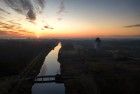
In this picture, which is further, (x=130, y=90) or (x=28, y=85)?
(x=28, y=85)

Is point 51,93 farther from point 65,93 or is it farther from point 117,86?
point 117,86

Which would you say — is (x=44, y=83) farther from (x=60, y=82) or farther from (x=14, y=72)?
(x=14, y=72)

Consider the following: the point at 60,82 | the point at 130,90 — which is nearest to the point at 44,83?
the point at 60,82

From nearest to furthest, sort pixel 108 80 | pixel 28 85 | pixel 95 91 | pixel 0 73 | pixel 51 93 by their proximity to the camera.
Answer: pixel 95 91
pixel 51 93
pixel 28 85
pixel 108 80
pixel 0 73

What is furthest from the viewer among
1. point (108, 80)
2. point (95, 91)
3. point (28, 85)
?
point (108, 80)

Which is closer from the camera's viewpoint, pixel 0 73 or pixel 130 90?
pixel 130 90

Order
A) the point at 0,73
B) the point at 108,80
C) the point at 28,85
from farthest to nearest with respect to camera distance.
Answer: the point at 0,73 < the point at 108,80 < the point at 28,85

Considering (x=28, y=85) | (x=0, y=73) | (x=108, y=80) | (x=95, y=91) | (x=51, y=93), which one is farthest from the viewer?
(x=0, y=73)

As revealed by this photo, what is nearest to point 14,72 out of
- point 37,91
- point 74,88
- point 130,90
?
point 37,91

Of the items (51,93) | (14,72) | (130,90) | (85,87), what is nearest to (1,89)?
(51,93)
